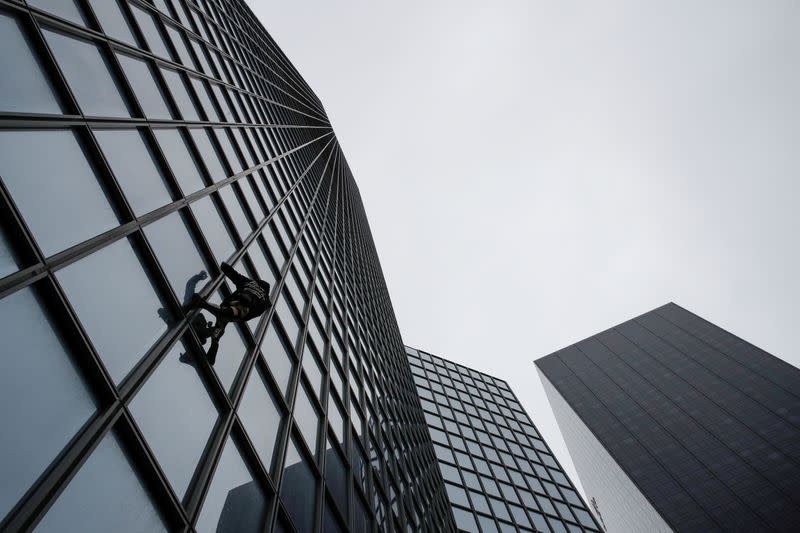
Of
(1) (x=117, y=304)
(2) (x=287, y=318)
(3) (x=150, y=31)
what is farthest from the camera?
(2) (x=287, y=318)

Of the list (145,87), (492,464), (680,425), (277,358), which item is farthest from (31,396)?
(680,425)

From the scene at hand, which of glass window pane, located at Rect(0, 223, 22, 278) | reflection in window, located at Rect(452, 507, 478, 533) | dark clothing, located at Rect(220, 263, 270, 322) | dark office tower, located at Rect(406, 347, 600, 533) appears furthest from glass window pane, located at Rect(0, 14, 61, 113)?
dark office tower, located at Rect(406, 347, 600, 533)

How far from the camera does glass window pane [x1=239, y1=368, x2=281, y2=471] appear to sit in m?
8.55

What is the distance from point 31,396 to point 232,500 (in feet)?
10.8

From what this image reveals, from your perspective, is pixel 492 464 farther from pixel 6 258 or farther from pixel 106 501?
pixel 6 258

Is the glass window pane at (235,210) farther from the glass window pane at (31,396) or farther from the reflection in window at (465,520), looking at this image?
the reflection in window at (465,520)

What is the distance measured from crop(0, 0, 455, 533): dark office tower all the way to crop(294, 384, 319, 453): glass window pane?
7 centimetres

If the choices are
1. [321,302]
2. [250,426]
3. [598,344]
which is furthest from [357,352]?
[598,344]

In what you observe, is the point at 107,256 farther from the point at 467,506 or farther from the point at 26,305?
the point at 467,506

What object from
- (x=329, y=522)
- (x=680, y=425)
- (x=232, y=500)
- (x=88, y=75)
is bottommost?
(x=680, y=425)

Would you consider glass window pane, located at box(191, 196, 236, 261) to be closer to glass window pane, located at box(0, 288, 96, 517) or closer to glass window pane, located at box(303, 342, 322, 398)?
glass window pane, located at box(303, 342, 322, 398)

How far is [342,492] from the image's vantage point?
461 inches

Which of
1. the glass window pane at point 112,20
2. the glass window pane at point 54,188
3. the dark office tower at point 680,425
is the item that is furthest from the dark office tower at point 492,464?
the dark office tower at point 680,425

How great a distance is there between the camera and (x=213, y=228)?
10.7 m
